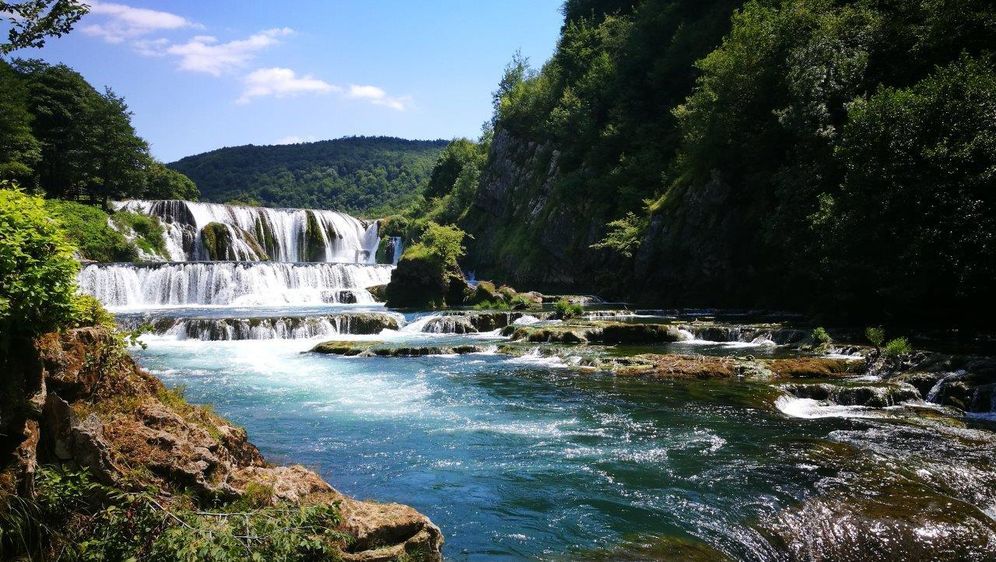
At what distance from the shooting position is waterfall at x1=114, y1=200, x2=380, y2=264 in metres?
49.2

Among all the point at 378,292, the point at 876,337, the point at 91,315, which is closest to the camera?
the point at 91,315

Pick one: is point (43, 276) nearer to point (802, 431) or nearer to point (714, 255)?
point (802, 431)

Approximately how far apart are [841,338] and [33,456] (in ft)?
74.1

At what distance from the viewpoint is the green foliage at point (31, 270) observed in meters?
4.64

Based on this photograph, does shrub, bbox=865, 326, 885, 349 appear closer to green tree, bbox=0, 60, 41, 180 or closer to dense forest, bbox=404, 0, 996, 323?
dense forest, bbox=404, 0, 996, 323

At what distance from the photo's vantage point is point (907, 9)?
82.1ft

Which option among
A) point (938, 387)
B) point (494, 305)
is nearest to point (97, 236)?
point (494, 305)

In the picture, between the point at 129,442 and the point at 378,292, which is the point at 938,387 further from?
the point at 378,292

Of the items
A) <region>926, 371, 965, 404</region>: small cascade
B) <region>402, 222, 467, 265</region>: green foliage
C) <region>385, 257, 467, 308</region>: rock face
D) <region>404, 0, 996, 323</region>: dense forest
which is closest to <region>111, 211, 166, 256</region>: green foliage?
<region>385, 257, 467, 308</region>: rock face

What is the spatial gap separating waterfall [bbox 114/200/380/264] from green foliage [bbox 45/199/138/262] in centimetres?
399

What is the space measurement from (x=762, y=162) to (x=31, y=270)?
3127 centimetres

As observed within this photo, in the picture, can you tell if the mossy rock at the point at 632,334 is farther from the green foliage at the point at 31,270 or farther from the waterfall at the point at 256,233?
the waterfall at the point at 256,233

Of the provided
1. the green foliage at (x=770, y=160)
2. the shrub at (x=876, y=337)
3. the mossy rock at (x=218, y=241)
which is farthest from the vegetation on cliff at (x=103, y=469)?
the mossy rock at (x=218, y=241)

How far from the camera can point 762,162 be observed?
1195 inches
